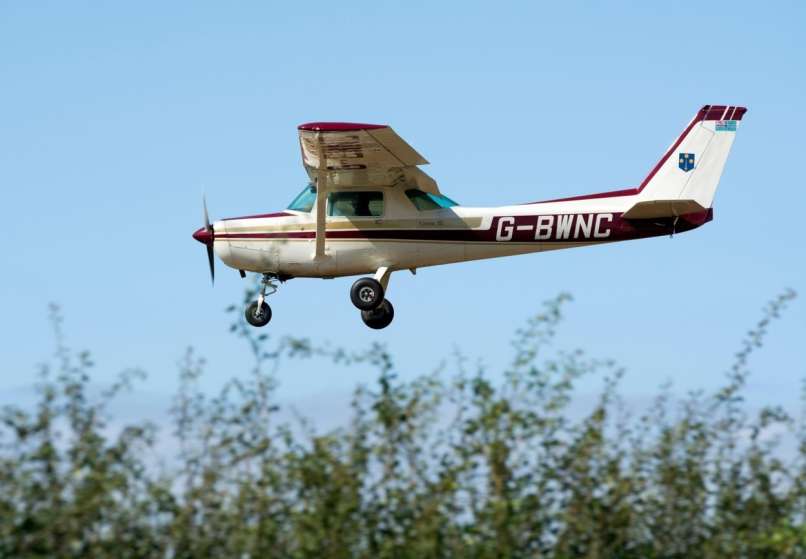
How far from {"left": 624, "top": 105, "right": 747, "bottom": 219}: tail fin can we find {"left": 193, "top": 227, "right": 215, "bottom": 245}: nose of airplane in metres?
6.88

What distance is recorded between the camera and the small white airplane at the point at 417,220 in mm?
21266

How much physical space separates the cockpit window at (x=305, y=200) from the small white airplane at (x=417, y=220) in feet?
0.07

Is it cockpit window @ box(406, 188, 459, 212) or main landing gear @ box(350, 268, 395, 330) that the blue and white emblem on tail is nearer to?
cockpit window @ box(406, 188, 459, 212)

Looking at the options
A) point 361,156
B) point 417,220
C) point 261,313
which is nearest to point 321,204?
point 361,156

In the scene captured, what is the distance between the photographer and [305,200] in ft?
72.5

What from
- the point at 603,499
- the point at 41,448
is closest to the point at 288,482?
the point at 41,448

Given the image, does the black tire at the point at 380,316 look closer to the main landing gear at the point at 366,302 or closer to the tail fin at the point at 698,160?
the main landing gear at the point at 366,302

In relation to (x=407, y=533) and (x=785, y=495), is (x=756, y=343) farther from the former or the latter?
(x=407, y=533)

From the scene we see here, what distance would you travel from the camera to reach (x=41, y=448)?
9.11 meters

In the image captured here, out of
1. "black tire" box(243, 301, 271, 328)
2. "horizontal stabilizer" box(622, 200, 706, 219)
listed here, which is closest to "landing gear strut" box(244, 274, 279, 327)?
"black tire" box(243, 301, 271, 328)

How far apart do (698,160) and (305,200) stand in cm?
628

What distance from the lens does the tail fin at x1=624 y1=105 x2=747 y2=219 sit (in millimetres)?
21969

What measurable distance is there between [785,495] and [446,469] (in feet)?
8.91

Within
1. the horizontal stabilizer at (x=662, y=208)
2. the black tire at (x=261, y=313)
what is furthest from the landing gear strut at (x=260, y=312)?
the horizontal stabilizer at (x=662, y=208)
